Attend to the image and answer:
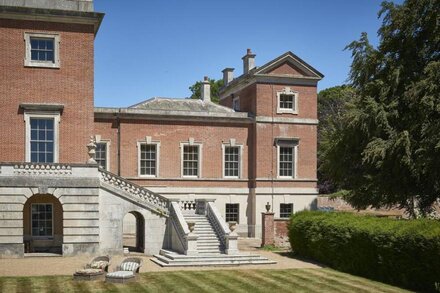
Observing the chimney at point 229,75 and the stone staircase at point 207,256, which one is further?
the chimney at point 229,75

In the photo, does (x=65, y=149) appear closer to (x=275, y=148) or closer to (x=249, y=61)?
(x=275, y=148)

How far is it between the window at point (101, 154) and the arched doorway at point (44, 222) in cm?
721

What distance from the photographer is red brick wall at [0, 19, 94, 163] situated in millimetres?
27297

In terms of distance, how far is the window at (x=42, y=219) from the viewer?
2781 cm

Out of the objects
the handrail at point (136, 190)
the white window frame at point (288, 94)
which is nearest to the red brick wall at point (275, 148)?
the white window frame at point (288, 94)

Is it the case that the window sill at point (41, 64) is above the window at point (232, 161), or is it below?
above

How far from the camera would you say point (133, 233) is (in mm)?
35375

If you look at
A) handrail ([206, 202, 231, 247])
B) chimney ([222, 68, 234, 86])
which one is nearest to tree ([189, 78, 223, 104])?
chimney ([222, 68, 234, 86])

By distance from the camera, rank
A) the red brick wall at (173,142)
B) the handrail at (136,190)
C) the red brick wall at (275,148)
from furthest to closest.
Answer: the red brick wall at (275,148) → the red brick wall at (173,142) → the handrail at (136,190)

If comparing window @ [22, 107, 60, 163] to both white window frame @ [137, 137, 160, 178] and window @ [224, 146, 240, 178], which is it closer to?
white window frame @ [137, 137, 160, 178]

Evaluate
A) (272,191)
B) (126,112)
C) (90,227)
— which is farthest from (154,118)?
(90,227)

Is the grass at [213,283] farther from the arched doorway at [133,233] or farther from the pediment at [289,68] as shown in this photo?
the pediment at [289,68]

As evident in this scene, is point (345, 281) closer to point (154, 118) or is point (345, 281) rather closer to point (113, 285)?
point (113, 285)

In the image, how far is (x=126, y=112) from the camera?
→ 35.3 meters
